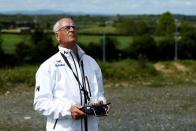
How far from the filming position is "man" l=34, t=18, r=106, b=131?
416cm

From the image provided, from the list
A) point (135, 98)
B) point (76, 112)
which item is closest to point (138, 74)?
point (135, 98)

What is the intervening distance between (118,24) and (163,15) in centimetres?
292

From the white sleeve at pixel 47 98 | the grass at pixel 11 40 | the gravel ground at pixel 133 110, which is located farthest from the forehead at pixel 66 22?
the grass at pixel 11 40

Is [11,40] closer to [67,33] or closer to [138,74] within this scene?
[138,74]

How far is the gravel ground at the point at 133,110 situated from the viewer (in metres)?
9.94

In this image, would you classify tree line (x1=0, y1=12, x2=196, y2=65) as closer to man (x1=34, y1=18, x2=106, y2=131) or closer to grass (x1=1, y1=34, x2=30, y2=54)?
grass (x1=1, y1=34, x2=30, y2=54)

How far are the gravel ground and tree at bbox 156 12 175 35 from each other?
47.3 ft

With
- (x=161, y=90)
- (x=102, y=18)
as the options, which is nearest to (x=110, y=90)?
(x=161, y=90)

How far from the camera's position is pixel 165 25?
3297cm

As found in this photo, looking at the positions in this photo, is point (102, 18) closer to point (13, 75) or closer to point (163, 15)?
point (163, 15)

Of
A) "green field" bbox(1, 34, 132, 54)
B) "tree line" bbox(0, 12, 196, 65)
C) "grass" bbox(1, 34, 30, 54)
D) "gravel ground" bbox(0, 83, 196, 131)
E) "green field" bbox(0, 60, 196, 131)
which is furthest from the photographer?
"green field" bbox(1, 34, 132, 54)

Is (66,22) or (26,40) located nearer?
(66,22)

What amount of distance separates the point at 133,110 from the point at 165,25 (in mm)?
21362

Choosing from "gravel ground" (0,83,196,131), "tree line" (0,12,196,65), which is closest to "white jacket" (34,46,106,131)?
"gravel ground" (0,83,196,131)
